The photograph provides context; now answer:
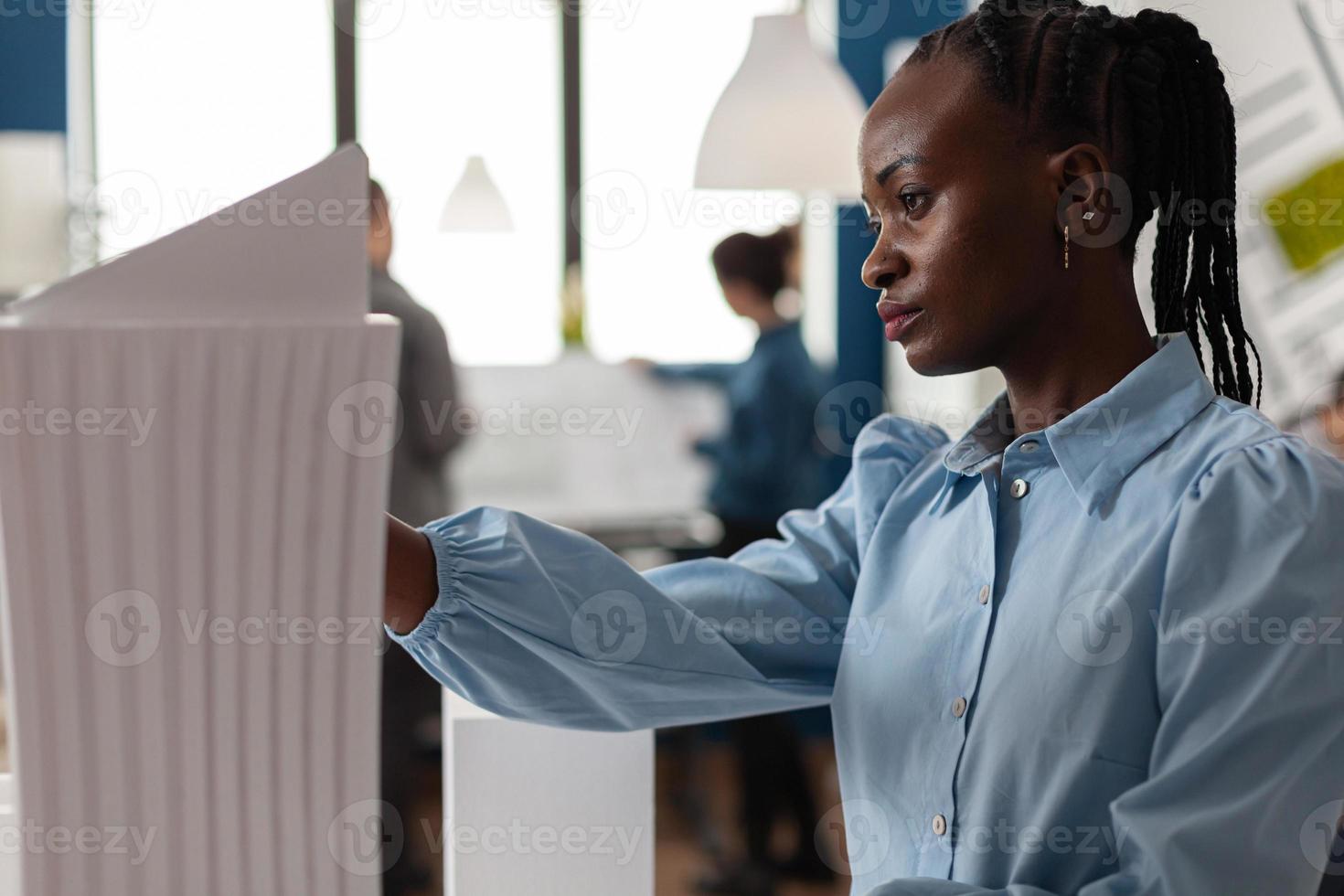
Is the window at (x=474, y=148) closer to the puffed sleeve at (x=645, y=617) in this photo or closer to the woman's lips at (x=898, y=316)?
the puffed sleeve at (x=645, y=617)

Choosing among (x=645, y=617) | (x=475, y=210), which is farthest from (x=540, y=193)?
(x=645, y=617)

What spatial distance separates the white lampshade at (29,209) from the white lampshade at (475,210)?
1043 mm

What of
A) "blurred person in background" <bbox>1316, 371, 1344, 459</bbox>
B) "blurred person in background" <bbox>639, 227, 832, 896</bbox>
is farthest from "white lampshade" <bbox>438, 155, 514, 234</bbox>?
"blurred person in background" <bbox>1316, 371, 1344, 459</bbox>

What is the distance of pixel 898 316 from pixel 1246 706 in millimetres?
333

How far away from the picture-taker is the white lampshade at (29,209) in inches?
121

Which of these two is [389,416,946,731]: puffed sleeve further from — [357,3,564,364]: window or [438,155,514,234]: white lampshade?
[357,3,564,364]: window

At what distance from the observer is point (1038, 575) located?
874mm

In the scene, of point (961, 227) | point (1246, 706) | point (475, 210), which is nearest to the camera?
point (1246, 706)

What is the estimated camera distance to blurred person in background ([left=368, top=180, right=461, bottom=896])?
260 cm

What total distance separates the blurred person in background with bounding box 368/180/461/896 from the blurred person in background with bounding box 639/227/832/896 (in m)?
0.74

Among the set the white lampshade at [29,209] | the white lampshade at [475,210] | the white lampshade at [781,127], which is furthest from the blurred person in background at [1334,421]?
the white lampshade at [29,209]

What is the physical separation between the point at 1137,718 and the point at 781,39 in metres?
1.49

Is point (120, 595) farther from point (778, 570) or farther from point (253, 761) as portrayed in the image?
point (778, 570)

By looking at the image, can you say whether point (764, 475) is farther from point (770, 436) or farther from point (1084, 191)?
point (1084, 191)
